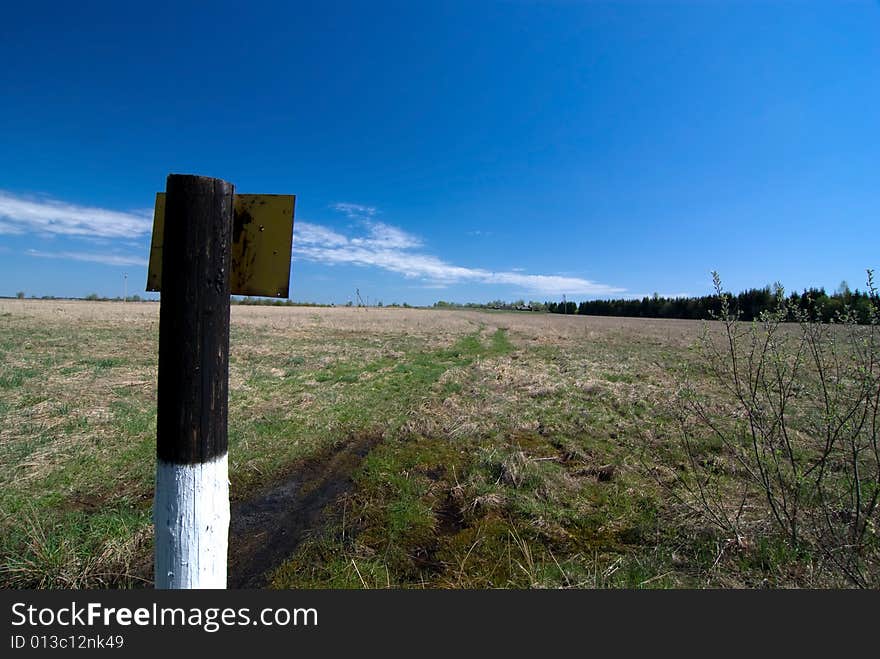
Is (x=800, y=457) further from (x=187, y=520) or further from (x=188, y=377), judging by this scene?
(x=188, y=377)

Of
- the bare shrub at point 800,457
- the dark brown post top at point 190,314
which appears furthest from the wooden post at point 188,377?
the bare shrub at point 800,457

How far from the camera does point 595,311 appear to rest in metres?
116

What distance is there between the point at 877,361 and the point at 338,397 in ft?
29.0

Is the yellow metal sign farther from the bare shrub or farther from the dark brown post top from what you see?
the bare shrub

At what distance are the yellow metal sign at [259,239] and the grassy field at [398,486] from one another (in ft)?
8.20

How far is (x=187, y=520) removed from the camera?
5.57ft

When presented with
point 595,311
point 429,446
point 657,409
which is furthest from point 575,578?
point 595,311

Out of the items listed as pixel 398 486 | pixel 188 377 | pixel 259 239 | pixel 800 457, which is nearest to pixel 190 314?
pixel 188 377

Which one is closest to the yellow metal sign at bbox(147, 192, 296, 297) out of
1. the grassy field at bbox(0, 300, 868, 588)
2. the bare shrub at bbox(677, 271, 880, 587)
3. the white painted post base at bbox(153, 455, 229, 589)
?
the white painted post base at bbox(153, 455, 229, 589)

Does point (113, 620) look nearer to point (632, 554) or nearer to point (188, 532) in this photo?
point (188, 532)

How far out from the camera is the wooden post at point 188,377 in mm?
1691

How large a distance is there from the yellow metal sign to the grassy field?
2.50 m

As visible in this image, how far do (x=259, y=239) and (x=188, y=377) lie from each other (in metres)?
0.74

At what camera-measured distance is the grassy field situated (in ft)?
9.95
